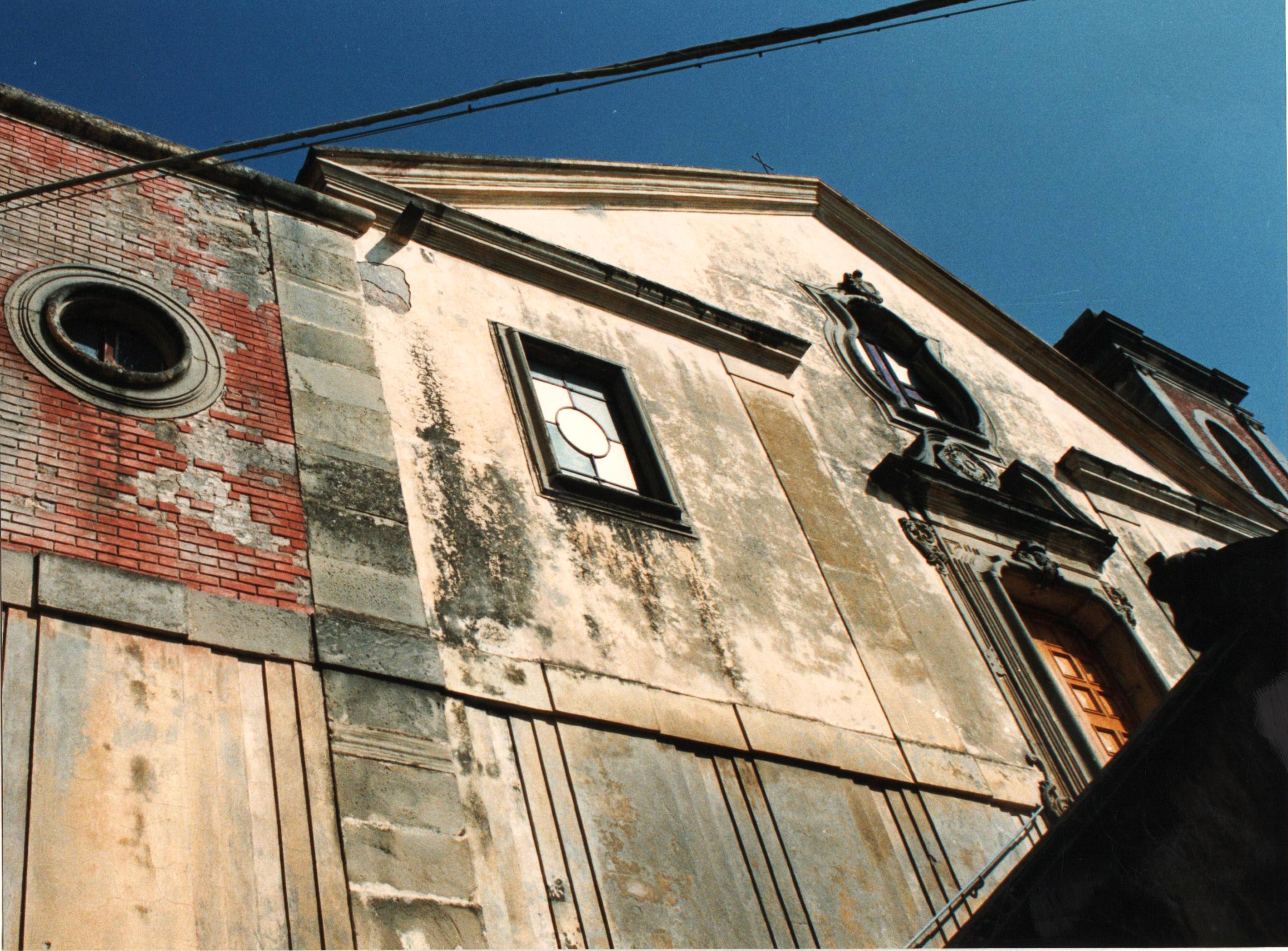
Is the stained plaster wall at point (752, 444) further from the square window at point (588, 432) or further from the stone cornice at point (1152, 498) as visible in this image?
the stone cornice at point (1152, 498)

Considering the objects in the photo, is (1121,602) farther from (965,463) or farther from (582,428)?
(582,428)

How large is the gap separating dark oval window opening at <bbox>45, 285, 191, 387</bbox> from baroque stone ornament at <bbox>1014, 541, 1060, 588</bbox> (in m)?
6.69

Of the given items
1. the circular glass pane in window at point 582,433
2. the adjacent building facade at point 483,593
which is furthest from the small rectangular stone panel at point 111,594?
the circular glass pane in window at point 582,433

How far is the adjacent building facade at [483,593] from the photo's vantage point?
5629mm

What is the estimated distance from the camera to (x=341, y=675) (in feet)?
20.7

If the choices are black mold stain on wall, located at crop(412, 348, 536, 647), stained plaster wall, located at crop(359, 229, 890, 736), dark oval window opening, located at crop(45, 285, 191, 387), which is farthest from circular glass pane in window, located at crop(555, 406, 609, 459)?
dark oval window opening, located at crop(45, 285, 191, 387)

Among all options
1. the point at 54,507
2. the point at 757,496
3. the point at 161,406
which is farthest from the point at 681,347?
the point at 54,507

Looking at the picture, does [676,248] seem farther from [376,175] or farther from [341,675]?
[341,675]

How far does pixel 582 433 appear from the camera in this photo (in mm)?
9328

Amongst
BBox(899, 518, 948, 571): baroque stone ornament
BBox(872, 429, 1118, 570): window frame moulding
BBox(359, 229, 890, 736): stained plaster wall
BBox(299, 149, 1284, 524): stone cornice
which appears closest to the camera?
BBox(359, 229, 890, 736): stained plaster wall

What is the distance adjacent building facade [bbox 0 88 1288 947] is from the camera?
18.5ft

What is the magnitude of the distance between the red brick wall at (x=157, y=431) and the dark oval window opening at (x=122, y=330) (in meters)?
0.25

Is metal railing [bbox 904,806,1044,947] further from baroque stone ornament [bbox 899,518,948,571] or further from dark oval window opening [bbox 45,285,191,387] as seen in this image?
dark oval window opening [bbox 45,285,191,387]

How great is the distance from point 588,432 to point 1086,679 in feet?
14.6
